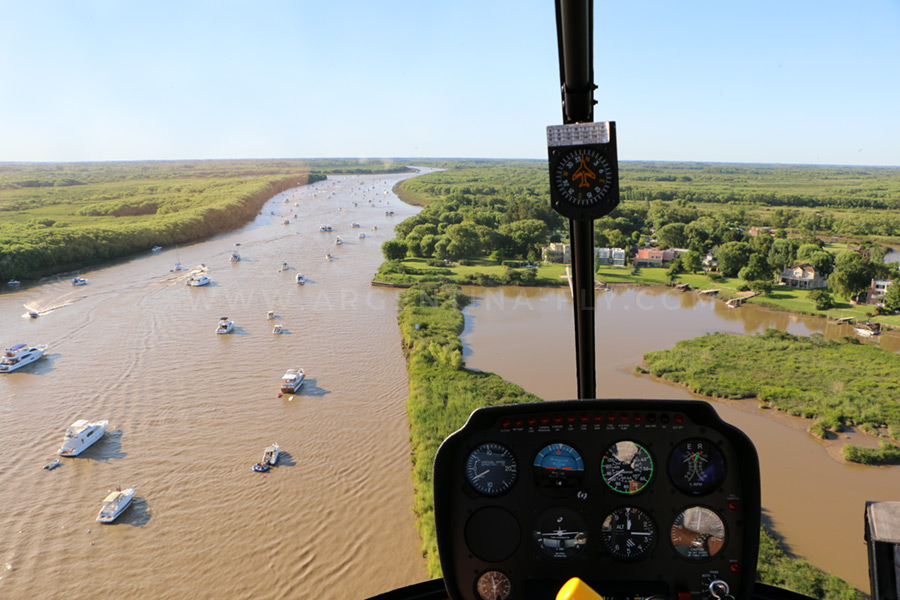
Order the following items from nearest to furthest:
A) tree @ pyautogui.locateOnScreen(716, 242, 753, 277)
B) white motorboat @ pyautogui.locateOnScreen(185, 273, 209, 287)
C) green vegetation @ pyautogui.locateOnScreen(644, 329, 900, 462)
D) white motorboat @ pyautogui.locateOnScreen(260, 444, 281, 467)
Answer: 1. white motorboat @ pyautogui.locateOnScreen(260, 444, 281, 467)
2. green vegetation @ pyautogui.locateOnScreen(644, 329, 900, 462)
3. white motorboat @ pyautogui.locateOnScreen(185, 273, 209, 287)
4. tree @ pyautogui.locateOnScreen(716, 242, 753, 277)

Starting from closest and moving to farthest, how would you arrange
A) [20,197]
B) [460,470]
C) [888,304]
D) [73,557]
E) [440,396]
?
[460,470] < [73,557] < [440,396] < [888,304] < [20,197]

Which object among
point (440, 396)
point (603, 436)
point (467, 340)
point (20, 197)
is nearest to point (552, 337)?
point (467, 340)

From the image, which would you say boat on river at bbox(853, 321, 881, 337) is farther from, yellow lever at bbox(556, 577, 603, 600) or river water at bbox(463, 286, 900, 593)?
yellow lever at bbox(556, 577, 603, 600)

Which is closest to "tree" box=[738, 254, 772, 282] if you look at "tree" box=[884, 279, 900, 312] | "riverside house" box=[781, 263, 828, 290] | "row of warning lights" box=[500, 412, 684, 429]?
"riverside house" box=[781, 263, 828, 290]

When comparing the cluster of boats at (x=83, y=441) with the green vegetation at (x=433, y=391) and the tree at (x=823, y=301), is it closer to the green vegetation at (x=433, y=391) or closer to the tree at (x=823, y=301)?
the green vegetation at (x=433, y=391)

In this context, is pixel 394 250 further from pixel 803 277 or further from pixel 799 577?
pixel 799 577

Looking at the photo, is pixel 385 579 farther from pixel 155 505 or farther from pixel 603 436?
pixel 603 436
